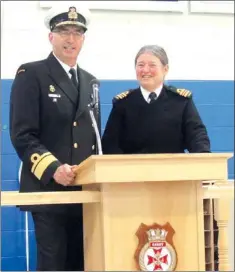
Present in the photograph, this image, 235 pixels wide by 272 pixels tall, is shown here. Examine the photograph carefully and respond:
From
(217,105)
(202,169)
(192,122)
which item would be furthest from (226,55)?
(202,169)

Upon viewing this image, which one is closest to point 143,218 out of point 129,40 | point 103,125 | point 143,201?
point 143,201

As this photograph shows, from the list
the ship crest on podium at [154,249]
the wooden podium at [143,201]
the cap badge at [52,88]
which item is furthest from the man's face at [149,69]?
the ship crest on podium at [154,249]

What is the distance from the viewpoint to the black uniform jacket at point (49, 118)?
2025 mm

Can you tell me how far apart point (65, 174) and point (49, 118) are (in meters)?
0.35

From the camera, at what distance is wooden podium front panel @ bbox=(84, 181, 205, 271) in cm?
160

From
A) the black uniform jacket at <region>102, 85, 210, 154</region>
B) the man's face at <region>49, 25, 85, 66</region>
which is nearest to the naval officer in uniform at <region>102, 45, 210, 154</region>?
the black uniform jacket at <region>102, 85, 210, 154</region>

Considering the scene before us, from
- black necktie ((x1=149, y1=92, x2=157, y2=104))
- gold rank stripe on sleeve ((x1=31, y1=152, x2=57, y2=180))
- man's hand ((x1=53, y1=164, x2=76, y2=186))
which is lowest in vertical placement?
man's hand ((x1=53, y1=164, x2=76, y2=186))

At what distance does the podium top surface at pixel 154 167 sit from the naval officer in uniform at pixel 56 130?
30cm

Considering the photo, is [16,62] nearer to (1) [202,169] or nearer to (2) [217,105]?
(2) [217,105]

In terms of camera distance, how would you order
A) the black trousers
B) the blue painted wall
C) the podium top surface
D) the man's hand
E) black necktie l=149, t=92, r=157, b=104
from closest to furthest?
the podium top surface → the man's hand → the black trousers → black necktie l=149, t=92, r=157, b=104 → the blue painted wall

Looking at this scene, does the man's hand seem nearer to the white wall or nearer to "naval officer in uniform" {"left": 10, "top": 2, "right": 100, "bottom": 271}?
"naval officer in uniform" {"left": 10, "top": 2, "right": 100, "bottom": 271}

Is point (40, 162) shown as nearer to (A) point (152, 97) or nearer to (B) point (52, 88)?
(B) point (52, 88)

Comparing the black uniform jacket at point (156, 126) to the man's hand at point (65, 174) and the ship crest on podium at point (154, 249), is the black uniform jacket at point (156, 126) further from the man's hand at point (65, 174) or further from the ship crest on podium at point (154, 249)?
the ship crest on podium at point (154, 249)

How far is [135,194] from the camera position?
1.63 m
